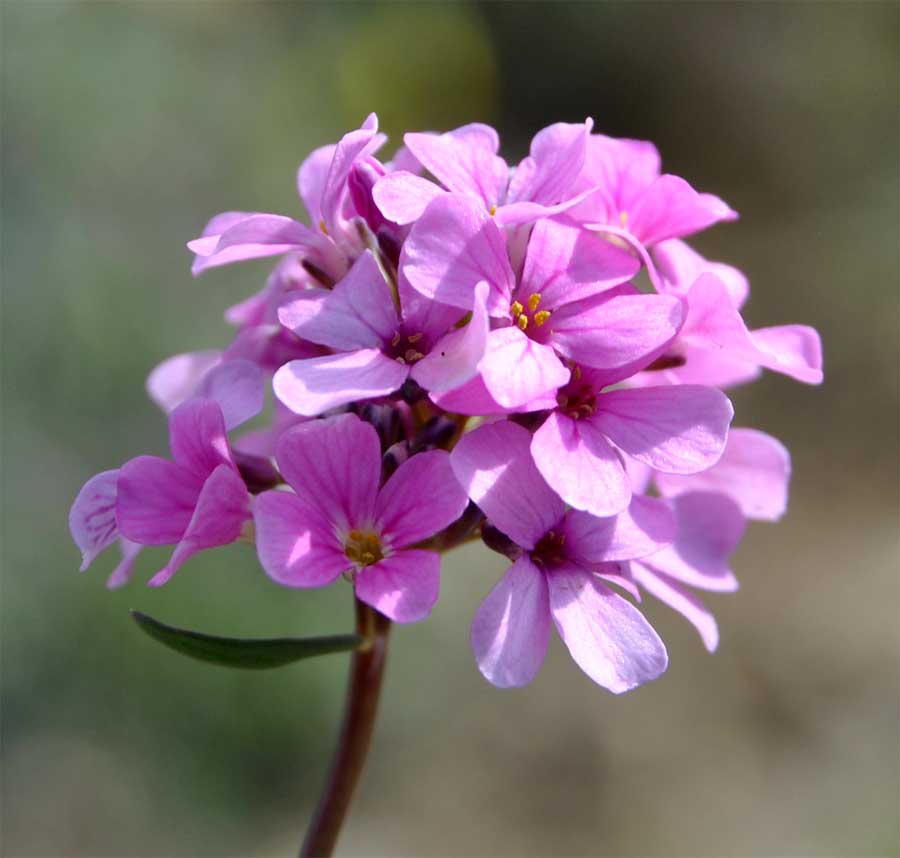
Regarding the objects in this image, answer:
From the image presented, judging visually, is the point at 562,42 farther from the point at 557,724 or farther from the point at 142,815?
the point at 142,815

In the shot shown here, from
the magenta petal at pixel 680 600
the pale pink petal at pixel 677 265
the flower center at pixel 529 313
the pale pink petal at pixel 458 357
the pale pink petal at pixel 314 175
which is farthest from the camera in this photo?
the pale pink petal at pixel 314 175

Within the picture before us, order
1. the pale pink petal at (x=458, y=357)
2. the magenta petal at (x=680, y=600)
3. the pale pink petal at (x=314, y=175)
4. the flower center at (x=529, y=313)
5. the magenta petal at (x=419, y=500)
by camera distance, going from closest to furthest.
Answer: the pale pink petal at (x=458, y=357) → the magenta petal at (x=419, y=500) → the flower center at (x=529, y=313) → the magenta petal at (x=680, y=600) → the pale pink petal at (x=314, y=175)

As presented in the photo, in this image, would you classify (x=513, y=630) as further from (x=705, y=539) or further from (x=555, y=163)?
(x=555, y=163)

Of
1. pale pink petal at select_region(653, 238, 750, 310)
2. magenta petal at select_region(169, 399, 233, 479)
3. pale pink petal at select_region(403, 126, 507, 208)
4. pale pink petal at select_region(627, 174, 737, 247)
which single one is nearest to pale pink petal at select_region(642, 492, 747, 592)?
pale pink petal at select_region(653, 238, 750, 310)

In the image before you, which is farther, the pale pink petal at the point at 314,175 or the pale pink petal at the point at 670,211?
the pale pink petal at the point at 314,175

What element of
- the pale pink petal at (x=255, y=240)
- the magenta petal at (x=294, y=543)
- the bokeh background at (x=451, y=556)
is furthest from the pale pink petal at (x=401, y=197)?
the bokeh background at (x=451, y=556)

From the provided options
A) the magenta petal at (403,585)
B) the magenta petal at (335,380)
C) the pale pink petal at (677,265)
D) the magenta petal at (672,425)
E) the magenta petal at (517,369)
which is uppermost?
the magenta petal at (517,369)

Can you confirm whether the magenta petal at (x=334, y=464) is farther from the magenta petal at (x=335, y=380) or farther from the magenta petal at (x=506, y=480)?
the magenta petal at (x=506, y=480)
